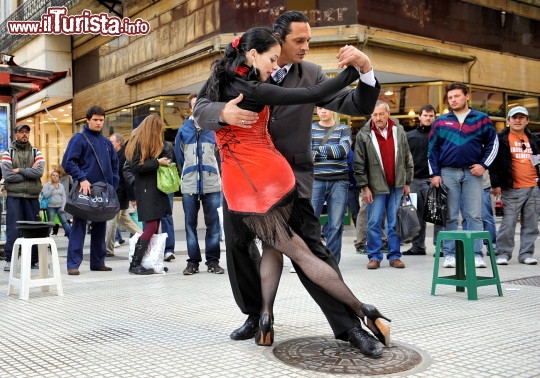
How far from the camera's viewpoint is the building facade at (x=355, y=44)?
15219mm

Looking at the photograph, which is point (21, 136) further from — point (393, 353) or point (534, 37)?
point (534, 37)

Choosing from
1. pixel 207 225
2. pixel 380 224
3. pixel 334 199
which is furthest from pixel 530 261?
pixel 207 225

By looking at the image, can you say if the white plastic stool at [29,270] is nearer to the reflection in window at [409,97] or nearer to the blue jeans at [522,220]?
the blue jeans at [522,220]

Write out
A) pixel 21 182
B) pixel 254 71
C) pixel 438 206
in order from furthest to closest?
1. pixel 21 182
2. pixel 438 206
3. pixel 254 71

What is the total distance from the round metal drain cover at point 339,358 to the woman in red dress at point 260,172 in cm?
16

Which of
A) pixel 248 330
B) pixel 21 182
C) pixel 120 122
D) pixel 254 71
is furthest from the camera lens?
pixel 120 122

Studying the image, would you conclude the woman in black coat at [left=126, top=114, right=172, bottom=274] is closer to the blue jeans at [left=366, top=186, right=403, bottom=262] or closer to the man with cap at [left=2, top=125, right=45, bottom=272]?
the man with cap at [left=2, top=125, right=45, bottom=272]

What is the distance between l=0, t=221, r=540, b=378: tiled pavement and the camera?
320 centimetres

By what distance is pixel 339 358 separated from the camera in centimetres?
331

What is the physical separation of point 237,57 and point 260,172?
633 mm

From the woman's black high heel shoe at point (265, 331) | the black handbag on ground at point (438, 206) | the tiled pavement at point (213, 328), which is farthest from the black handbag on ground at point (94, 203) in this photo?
the woman's black high heel shoe at point (265, 331)

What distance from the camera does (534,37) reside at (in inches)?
763

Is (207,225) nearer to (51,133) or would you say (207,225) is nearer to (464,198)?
(464,198)

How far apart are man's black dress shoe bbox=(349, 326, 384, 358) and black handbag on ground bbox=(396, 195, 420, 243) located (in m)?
3.77
